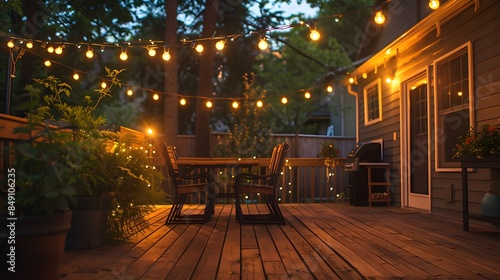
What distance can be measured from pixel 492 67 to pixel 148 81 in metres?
11.3

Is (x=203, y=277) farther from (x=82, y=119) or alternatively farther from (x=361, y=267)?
(x=82, y=119)

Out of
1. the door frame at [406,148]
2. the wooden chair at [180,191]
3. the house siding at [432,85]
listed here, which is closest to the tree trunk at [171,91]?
the house siding at [432,85]

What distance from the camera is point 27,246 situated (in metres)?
2.37

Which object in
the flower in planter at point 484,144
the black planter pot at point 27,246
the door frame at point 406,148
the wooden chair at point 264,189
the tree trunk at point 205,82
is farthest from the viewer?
the tree trunk at point 205,82

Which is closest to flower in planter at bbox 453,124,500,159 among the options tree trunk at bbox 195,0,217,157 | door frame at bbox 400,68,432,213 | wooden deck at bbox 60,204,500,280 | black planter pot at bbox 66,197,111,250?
wooden deck at bbox 60,204,500,280

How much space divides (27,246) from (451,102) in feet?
17.7

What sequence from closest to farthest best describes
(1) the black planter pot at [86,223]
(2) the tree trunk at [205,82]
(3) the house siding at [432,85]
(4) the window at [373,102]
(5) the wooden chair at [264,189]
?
(1) the black planter pot at [86,223] < (3) the house siding at [432,85] < (5) the wooden chair at [264,189] < (4) the window at [373,102] < (2) the tree trunk at [205,82]

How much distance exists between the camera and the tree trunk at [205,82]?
1112 centimetres

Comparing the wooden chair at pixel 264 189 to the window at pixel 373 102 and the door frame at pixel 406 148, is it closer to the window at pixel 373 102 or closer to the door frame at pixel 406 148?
the door frame at pixel 406 148

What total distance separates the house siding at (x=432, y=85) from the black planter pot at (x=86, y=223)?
3.92 meters

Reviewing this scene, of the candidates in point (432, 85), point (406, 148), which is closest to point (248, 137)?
point (406, 148)

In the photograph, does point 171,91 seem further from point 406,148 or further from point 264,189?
point 264,189

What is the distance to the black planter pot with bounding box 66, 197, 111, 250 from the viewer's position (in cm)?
379

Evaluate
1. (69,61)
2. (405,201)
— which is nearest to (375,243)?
(405,201)
